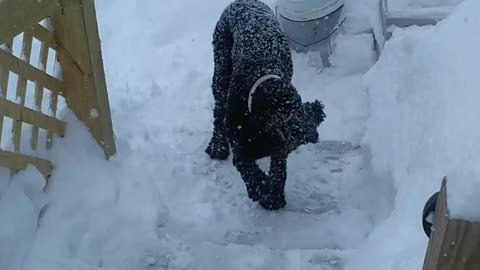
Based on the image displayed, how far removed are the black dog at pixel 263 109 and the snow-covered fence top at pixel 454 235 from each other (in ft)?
6.23

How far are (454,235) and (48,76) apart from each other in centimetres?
224

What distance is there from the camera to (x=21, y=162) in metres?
2.61

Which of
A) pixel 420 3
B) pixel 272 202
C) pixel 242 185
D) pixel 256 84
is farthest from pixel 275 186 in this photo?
pixel 420 3

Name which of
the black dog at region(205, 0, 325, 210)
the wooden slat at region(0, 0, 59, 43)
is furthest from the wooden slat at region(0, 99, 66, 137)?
the black dog at region(205, 0, 325, 210)

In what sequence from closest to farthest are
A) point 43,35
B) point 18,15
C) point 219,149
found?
1. point 18,15
2. point 43,35
3. point 219,149

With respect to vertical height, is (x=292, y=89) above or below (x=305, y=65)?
above

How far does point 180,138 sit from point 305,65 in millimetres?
1108

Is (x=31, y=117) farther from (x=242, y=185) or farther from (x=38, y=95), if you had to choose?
(x=242, y=185)

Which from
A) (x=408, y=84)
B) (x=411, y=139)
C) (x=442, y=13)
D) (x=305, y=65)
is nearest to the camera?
(x=411, y=139)

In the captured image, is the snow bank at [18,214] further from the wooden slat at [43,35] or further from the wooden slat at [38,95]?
the wooden slat at [43,35]

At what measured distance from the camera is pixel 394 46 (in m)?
3.54

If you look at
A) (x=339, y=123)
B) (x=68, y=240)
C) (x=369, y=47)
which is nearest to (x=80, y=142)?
(x=68, y=240)

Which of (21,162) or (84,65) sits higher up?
(84,65)

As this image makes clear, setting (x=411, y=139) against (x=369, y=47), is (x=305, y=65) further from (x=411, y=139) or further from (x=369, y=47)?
(x=411, y=139)
